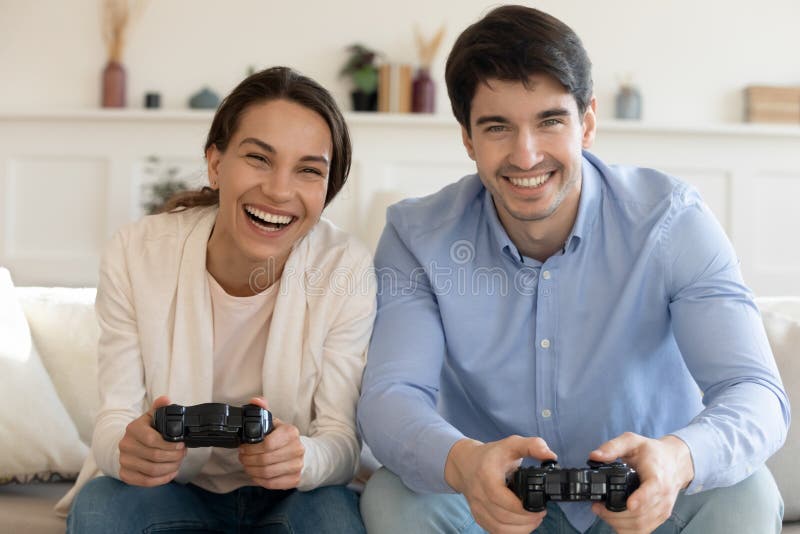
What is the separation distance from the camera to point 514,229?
1592 mm

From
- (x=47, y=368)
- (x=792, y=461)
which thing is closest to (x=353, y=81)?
(x=47, y=368)

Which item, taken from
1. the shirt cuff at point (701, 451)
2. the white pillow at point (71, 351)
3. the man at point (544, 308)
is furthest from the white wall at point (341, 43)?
the shirt cuff at point (701, 451)

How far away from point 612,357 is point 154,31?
12.4ft

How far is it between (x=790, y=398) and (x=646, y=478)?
0.71 metres

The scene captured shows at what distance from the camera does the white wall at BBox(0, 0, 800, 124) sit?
468 cm

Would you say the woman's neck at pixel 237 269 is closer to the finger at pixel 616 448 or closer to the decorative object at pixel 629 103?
the finger at pixel 616 448

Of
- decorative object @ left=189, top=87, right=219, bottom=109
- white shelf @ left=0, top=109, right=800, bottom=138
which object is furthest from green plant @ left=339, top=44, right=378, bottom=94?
decorative object @ left=189, top=87, right=219, bottom=109

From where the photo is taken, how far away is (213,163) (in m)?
1.64

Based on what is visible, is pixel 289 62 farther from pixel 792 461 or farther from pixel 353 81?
pixel 792 461

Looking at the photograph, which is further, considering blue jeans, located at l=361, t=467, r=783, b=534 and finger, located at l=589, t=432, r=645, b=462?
blue jeans, located at l=361, t=467, r=783, b=534

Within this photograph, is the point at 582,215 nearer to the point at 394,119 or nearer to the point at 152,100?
the point at 394,119

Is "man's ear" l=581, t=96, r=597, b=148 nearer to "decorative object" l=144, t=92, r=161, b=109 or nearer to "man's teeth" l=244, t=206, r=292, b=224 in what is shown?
"man's teeth" l=244, t=206, r=292, b=224

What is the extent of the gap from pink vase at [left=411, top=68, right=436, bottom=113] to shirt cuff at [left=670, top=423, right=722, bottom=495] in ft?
11.7

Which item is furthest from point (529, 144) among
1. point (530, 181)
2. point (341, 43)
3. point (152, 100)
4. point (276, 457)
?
point (152, 100)
